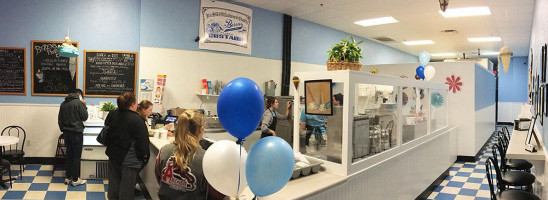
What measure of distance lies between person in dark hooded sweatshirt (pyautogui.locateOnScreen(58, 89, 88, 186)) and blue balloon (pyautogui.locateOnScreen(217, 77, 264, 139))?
156 inches

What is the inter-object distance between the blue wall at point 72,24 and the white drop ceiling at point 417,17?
2304 mm

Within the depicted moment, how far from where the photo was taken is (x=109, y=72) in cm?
585

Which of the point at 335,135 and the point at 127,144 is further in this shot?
the point at 127,144

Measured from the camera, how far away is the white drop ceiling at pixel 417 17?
6465 mm

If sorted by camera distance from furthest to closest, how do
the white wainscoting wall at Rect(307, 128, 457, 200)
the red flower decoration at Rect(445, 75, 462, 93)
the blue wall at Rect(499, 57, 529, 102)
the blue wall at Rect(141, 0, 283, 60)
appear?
the blue wall at Rect(499, 57, 529, 102)
the red flower decoration at Rect(445, 75, 462, 93)
the blue wall at Rect(141, 0, 283, 60)
the white wainscoting wall at Rect(307, 128, 457, 200)

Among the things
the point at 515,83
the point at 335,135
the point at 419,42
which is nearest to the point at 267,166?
the point at 335,135

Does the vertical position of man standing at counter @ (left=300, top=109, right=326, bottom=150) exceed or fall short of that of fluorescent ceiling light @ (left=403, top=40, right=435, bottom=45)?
it falls short

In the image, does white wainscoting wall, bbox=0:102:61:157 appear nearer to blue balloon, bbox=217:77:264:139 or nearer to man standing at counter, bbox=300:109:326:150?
man standing at counter, bbox=300:109:326:150

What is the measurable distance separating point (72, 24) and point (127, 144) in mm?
3631

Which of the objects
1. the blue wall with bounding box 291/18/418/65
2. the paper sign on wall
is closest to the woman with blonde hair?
the paper sign on wall

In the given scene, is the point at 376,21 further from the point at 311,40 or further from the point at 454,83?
the point at 454,83

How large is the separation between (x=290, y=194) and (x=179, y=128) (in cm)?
83

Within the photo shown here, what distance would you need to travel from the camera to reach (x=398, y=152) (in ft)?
11.7

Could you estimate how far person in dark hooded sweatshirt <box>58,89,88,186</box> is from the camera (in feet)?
15.5
